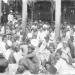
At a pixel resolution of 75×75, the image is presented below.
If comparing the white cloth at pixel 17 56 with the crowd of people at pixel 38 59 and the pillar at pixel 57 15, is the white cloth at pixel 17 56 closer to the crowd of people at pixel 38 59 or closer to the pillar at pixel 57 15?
the crowd of people at pixel 38 59

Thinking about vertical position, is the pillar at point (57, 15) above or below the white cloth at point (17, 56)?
above

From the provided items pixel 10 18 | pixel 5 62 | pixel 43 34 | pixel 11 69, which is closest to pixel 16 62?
pixel 5 62

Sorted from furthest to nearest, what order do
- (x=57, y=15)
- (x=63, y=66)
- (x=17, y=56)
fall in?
1. (x=57, y=15)
2. (x=17, y=56)
3. (x=63, y=66)

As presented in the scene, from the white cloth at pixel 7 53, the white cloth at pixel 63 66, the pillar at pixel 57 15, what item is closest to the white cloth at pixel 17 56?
the white cloth at pixel 7 53

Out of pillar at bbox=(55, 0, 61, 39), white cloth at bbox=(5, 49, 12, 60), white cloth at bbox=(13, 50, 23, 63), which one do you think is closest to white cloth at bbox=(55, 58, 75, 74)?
white cloth at bbox=(13, 50, 23, 63)

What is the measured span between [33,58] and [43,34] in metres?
2.64

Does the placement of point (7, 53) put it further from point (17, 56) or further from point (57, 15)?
point (57, 15)

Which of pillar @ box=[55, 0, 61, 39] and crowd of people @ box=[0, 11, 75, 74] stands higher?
pillar @ box=[55, 0, 61, 39]

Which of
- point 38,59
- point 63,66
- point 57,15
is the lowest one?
point 63,66

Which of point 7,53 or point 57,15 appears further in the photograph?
point 57,15

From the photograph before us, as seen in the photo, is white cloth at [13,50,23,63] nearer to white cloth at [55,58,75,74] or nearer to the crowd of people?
the crowd of people

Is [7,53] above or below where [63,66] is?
above

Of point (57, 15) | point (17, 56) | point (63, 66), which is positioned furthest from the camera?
point (57, 15)

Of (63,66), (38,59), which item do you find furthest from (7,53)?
(63,66)
